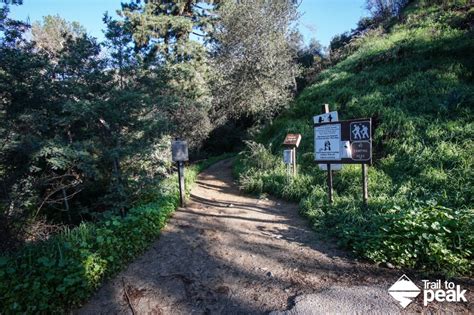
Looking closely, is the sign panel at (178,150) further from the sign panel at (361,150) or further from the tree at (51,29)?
the tree at (51,29)

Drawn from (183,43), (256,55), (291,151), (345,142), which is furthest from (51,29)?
(345,142)

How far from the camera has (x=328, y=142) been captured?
5.31 m

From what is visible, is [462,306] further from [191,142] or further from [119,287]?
[191,142]

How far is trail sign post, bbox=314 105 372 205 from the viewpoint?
4621 mm

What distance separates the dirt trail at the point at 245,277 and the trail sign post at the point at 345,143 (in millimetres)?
1430

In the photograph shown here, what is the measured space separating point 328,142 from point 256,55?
7.40 m

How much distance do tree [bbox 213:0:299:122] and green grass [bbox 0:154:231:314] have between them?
914 centimetres

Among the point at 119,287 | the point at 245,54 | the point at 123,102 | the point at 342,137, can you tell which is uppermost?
the point at 245,54

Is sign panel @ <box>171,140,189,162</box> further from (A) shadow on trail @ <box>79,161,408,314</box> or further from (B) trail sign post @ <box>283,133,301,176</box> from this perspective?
(B) trail sign post @ <box>283,133,301,176</box>

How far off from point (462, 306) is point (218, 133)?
18035 mm

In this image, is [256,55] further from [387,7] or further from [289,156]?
[387,7]

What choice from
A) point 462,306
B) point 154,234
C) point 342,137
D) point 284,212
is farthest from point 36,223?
point 462,306

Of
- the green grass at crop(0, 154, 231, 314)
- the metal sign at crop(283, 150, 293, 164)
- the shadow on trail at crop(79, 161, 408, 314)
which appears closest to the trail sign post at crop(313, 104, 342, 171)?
the shadow on trail at crop(79, 161, 408, 314)

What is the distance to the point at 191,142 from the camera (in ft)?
45.9
